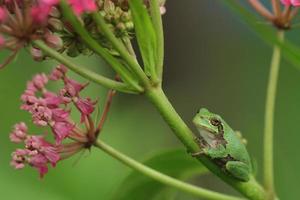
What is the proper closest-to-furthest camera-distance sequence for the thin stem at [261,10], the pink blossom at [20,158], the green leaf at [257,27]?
1. the green leaf at [257,27]
2. the pink blossom at [20,158]
3. the thin stem at [261,10]

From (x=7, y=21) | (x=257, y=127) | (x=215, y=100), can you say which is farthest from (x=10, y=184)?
(x=215, y=100)

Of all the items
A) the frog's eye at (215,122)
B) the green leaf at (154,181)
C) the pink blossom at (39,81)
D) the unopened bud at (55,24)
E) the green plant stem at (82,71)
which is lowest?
the green leaf at (154,181)

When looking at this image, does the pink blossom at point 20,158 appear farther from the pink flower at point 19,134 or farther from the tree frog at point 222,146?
the tree frog at point 222,146

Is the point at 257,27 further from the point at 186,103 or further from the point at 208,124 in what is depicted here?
the point at 186,103

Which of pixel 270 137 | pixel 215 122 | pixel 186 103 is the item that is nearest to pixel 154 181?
pixel 215 122

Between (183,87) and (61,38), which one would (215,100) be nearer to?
(183,87)

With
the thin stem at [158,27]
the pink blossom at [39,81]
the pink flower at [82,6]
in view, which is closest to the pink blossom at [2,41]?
the pink flower at [82,6]
